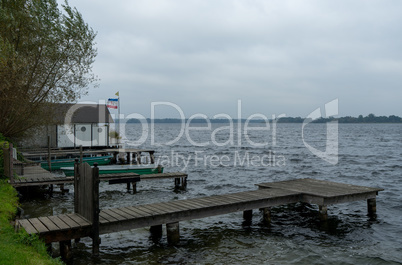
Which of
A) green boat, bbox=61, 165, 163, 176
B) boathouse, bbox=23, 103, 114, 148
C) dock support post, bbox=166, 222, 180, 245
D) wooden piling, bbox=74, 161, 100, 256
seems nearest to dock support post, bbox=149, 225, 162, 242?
dock support post, bbox=166, 222, 180, 245

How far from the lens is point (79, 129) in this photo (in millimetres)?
35625

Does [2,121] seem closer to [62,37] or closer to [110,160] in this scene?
[62,37]

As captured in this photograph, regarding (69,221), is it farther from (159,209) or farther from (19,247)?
(159,209)

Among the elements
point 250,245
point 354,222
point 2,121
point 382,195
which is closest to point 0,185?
point 2,121

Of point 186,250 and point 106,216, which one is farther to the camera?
point 186,250

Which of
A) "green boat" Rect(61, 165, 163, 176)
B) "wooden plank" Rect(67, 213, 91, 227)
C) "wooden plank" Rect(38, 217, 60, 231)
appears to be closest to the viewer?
"wooden plank" Rect(38, 217, 60, 231)

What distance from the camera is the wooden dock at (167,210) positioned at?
8.55 metres

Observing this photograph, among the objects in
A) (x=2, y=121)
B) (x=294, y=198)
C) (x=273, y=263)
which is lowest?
(x=273, y=263)

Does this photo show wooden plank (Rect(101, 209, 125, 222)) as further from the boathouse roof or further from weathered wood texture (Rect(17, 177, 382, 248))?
the boathouse roof

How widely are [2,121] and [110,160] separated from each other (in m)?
15.1

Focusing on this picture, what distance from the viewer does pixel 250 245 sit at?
1088 cm

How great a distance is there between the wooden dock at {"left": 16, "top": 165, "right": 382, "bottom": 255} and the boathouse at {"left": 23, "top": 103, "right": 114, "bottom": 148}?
24.5 meters

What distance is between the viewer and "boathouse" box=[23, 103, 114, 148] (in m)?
33.6

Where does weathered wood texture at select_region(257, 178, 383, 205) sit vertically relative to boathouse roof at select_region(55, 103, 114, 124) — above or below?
below
